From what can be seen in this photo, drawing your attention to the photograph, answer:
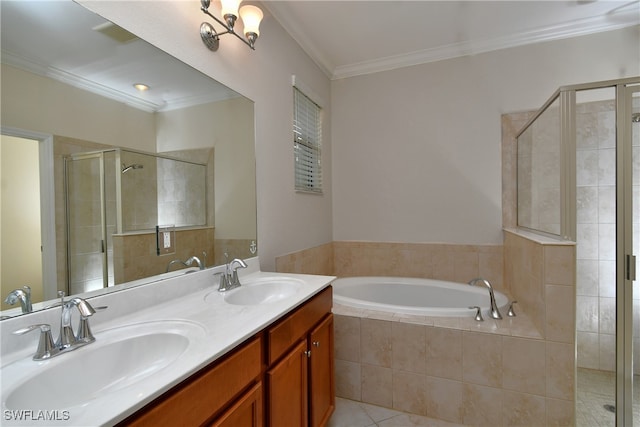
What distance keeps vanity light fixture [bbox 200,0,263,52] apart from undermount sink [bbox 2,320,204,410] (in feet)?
4.42

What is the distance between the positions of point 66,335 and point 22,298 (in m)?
0.17

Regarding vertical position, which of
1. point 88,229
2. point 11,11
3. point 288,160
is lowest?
point 88,229

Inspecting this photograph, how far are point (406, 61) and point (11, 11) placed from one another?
2.78 meters

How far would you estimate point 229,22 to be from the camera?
4.73ft

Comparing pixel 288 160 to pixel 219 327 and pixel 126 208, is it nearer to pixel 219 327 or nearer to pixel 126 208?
pixel 126 208

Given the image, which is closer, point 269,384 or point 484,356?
point 269,384

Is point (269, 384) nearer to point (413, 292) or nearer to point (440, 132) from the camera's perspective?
point (413, 292)

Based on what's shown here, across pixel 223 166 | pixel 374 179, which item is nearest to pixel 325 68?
pixel 374 179

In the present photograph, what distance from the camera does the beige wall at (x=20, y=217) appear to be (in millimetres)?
770

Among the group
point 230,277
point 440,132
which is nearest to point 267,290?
point 230,277

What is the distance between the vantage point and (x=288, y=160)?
2.27 metres

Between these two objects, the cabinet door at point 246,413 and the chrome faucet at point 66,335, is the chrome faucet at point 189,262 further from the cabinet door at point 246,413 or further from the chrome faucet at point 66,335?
the cabinet door at point 246,413

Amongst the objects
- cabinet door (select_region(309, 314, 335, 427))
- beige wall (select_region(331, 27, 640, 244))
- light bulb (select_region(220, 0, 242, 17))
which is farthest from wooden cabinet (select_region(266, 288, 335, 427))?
beige wall (select_region(331, 27, 640, 244))

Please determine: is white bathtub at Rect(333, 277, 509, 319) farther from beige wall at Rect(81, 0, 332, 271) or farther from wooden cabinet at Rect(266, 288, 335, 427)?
wooden cabinet at Rect(266, 288, 335, 427)
